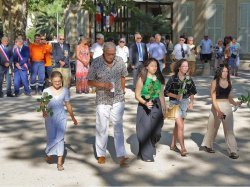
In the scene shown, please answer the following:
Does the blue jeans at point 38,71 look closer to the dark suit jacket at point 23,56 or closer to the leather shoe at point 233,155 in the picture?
the dark suit jacket at point 23,56

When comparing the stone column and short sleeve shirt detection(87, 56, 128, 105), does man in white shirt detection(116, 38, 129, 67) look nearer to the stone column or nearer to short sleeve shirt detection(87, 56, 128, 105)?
short sleeve shirt detection(87, 56, 128, 105)

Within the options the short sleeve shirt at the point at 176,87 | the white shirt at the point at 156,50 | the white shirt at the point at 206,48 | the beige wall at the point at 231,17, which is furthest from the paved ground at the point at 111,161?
the beige wall at the point at 231,17

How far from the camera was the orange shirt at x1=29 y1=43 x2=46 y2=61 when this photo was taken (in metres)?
14.8

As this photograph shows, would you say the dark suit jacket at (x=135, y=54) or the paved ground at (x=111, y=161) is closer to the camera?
the paved ground at (x=111, y=161)

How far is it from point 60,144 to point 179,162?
1714 mm

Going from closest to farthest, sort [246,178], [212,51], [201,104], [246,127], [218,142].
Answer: [246,178] < [218,142] < [246,127] < [201,104] < [212,51]

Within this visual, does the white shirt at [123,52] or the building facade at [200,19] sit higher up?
the building facade at [200,19]

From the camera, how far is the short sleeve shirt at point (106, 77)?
7531 millimetres

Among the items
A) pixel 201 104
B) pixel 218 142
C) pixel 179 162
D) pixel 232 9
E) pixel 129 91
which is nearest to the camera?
pixel 179 162

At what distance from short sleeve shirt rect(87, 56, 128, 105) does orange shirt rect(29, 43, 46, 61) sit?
751cm

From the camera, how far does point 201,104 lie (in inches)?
525

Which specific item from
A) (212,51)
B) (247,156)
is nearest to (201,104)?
(247,156)

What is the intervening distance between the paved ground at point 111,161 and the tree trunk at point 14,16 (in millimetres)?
8958

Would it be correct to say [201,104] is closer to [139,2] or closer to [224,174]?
[224,174]
